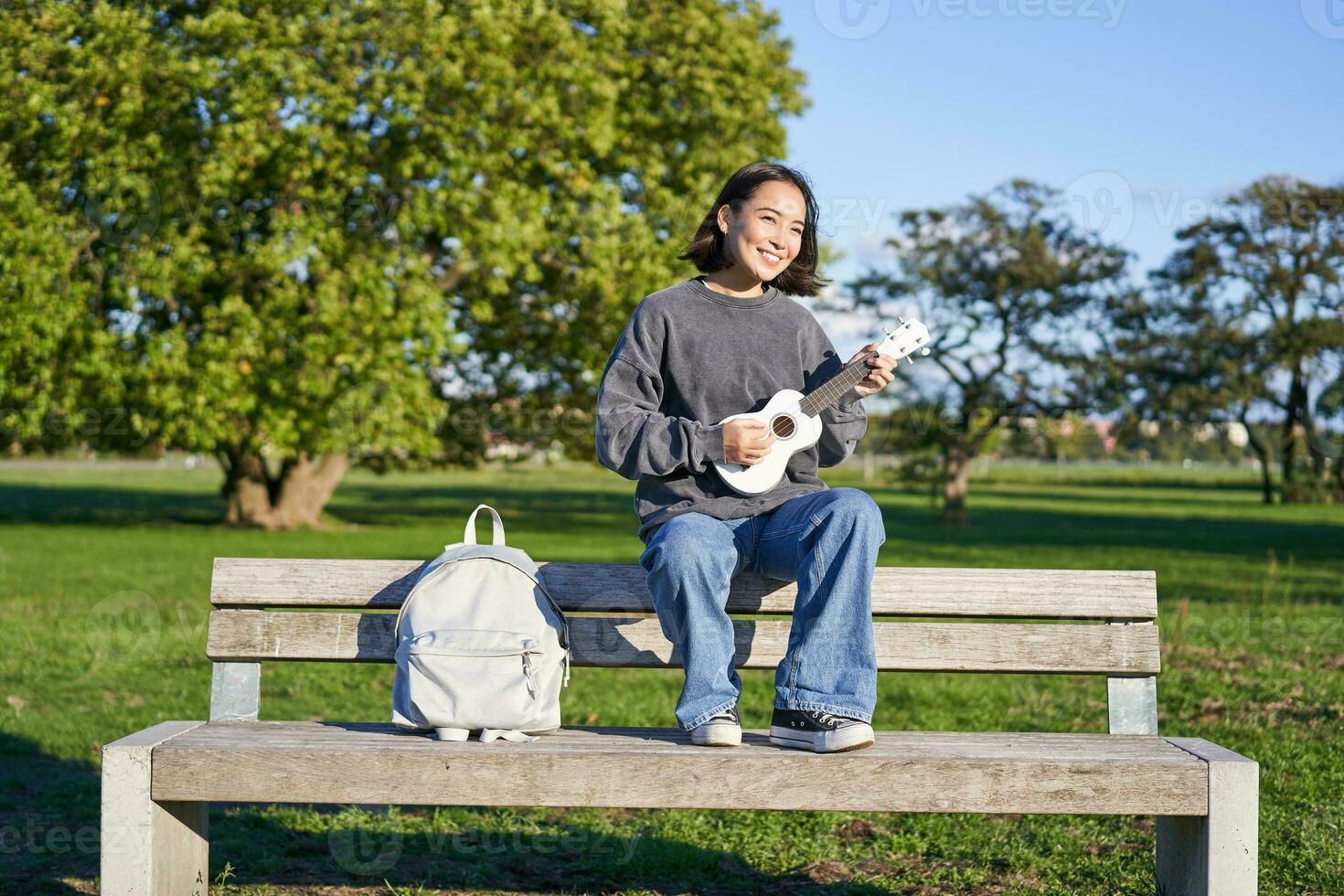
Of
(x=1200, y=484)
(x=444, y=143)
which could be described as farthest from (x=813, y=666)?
(x=1200, y=484)

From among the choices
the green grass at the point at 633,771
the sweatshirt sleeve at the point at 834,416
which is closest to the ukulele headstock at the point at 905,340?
the sweatshirt sleeve at the point at 834,416

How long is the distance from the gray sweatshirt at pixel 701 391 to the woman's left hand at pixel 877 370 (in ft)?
0.25

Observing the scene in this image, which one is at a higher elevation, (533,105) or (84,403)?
(533,105)

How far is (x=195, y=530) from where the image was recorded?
22953 millimetres

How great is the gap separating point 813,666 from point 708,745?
0.98 ft

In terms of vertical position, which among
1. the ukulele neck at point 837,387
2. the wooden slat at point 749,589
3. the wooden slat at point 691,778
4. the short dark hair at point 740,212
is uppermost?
the short dark hair at point 740,212

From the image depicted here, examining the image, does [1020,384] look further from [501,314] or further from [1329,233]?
[501,314]

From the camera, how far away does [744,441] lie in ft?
10.6

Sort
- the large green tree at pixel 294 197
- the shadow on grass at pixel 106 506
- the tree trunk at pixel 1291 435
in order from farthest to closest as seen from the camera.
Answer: the tree trunk at pixel 1291 435
the shadow on grass at pixel 106 506
the large green tree at pixel 294 197

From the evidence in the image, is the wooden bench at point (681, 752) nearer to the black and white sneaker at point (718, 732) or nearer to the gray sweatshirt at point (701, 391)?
the black and white sneaker at point (718, 732)

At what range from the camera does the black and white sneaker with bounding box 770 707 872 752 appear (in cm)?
284

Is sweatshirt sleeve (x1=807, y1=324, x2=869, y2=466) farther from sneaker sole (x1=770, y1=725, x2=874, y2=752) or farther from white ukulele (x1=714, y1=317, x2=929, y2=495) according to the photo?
sneaker sole (x1=770, y1=725, x2=874, y2=752)

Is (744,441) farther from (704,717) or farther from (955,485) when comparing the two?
(955,485)

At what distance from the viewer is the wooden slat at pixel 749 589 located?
3.28 meters
